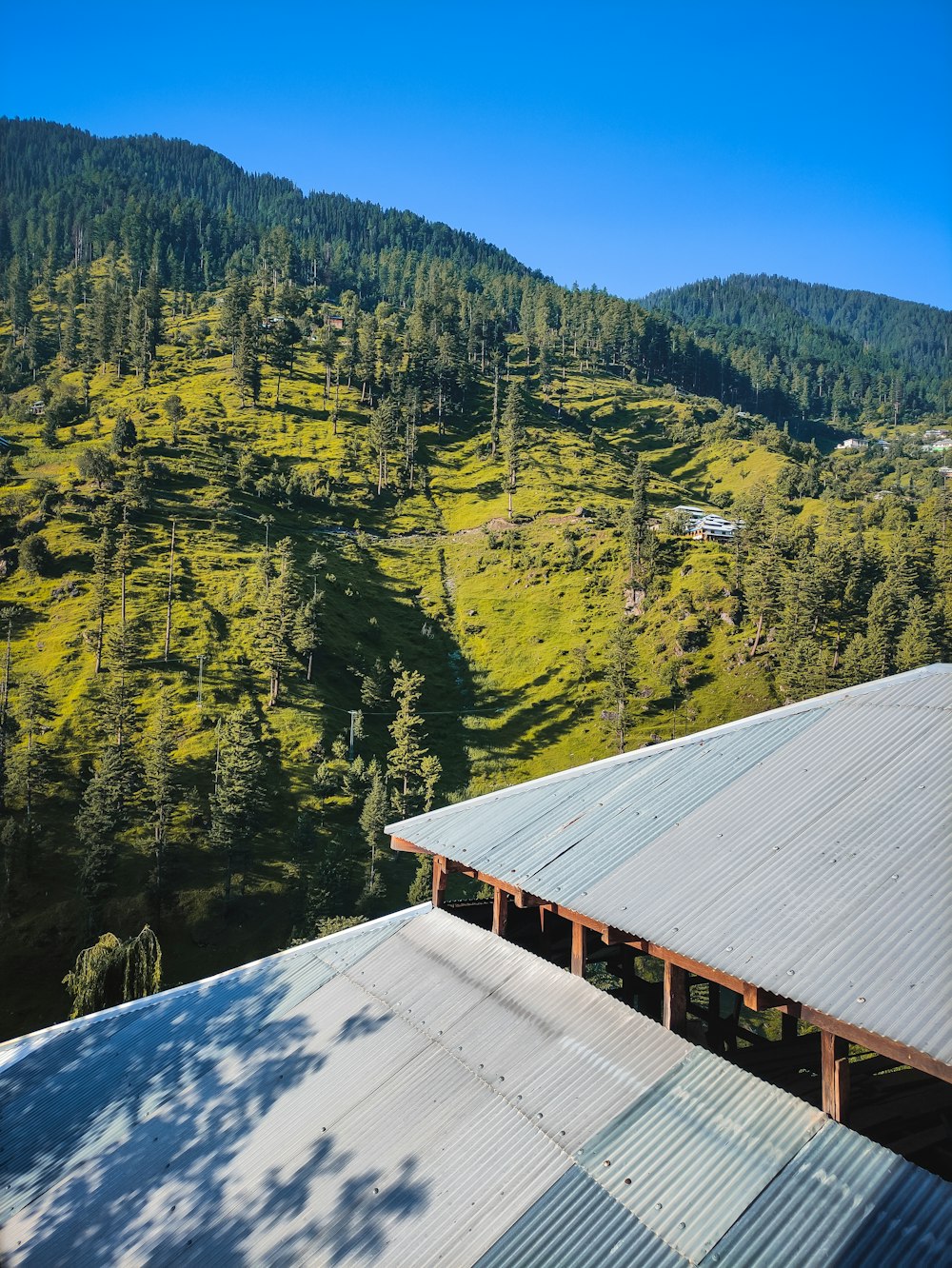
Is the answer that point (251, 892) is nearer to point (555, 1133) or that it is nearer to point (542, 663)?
point (542, 663)

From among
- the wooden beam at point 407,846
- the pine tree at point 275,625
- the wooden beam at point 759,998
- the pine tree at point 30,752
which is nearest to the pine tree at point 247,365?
the pine tree at point 275,625

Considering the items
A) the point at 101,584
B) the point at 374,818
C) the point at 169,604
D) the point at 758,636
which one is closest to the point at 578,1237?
the point at 374,818

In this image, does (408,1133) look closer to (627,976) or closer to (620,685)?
(627,976)

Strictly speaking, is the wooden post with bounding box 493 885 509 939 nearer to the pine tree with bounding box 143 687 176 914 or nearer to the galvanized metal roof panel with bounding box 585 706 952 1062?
the galvanized metal roof panel with bounding box 585 706 952 1062

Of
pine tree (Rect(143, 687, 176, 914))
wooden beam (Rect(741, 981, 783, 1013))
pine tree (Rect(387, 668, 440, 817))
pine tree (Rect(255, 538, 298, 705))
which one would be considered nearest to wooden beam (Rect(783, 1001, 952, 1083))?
wooden beam (Rect(741, 981, 783, 1013))

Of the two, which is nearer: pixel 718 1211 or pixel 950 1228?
pixel 950 1228

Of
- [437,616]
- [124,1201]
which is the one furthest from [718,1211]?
[437,616]

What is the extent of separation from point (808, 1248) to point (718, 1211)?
86 cm

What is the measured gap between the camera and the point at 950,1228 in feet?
22.1

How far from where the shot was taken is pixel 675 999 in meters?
10.2

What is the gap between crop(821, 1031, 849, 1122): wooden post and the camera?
8391mm

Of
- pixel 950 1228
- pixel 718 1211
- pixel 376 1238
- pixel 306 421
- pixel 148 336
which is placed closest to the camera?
pixel 950 1228

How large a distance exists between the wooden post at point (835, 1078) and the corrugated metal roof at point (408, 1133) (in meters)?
0.37

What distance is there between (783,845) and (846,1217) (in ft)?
13.6
